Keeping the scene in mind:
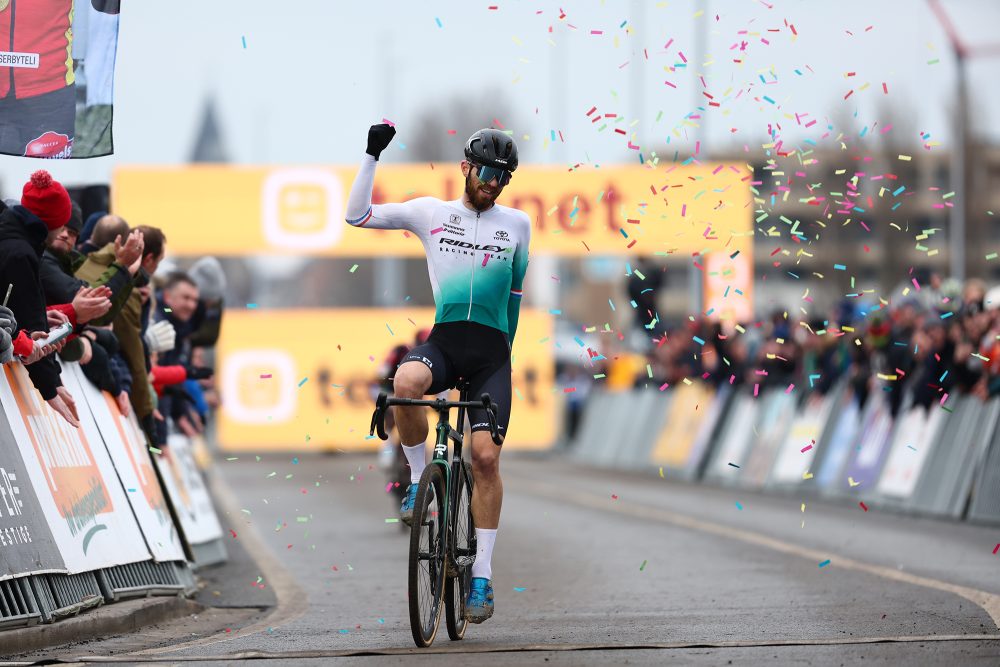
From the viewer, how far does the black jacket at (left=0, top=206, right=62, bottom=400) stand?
901cm

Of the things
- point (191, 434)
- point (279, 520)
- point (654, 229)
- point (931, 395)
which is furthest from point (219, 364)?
point (191, 434)

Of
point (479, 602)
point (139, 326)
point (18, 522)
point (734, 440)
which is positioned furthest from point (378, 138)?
point (734, 440)

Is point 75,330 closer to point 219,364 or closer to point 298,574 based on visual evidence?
point 298,574

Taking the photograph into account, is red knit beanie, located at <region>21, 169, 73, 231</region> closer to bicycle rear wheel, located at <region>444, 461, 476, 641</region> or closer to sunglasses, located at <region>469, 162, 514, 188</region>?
sunglasses, located at <region>469, 162, 514, 188</region>

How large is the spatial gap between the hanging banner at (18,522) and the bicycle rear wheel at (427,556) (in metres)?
1.74

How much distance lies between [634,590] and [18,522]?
4.01 metres

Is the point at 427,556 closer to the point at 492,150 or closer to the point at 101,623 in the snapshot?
the point at 101,623

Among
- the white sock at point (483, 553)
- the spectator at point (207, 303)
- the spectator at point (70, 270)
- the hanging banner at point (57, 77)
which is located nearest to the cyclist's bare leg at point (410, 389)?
the white sock at point (483, 553)

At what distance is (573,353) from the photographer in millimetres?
72125

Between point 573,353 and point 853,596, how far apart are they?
61603mm

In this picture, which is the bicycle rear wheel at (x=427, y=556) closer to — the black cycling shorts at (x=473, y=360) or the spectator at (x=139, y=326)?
the black cycling shorts at (x=473, y=360)

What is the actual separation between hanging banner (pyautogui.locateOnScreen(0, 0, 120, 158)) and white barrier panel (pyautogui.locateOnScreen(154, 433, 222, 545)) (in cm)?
255

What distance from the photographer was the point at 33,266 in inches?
358

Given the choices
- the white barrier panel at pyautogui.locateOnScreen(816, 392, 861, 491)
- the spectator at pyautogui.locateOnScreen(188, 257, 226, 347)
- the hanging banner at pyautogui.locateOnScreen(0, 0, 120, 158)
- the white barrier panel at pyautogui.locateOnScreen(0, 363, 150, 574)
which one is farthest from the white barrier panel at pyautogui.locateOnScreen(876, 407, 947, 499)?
the hanging banner at pyautogui.locateOnScreen(0, 0, 120, 158)
